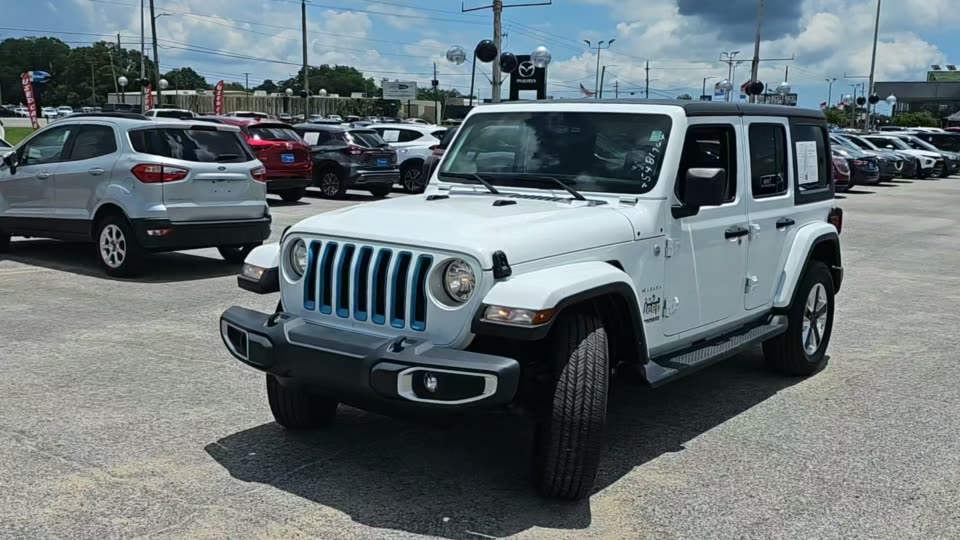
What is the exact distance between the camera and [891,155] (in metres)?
30.9

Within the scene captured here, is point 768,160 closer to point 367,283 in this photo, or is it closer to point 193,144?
point 367,283

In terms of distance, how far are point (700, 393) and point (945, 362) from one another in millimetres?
2262

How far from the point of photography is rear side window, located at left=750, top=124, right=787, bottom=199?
230 inches

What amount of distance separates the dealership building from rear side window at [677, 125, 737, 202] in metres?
104

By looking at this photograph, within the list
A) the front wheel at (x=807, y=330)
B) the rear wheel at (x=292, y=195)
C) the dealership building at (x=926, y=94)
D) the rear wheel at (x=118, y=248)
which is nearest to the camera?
the front wheel at (x=807, y=330)

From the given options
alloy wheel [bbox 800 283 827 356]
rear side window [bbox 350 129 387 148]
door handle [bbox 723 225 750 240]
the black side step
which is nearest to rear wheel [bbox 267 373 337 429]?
the black side step

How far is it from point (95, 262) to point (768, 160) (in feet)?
26.3

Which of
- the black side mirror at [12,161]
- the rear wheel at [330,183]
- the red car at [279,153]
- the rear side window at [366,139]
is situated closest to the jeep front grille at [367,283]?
the black side mirror at [12,161]

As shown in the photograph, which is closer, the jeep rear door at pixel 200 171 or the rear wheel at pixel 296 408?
the rear wheel at pixel 296 408

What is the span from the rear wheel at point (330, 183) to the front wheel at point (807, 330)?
47.8 ft

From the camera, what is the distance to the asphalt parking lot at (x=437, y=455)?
401cm

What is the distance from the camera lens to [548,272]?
13.5ft

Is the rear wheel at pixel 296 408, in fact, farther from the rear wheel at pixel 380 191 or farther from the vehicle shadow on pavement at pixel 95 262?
the rear wheel at pixel 380 191

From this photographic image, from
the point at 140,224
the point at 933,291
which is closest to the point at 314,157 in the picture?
the point at 140,224
